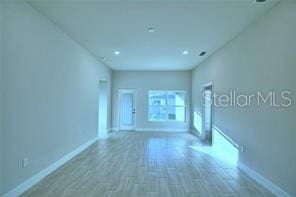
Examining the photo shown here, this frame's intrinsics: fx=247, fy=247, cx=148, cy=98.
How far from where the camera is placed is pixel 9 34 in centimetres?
313

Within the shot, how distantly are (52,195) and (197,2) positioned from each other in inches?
134

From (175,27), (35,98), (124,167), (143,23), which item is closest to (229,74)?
(175,27)

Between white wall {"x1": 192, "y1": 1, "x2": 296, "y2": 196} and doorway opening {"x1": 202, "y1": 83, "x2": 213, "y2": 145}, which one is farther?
doorway opening {"x1": 202, "y1": 83, "x2": 213, "y2": 145}

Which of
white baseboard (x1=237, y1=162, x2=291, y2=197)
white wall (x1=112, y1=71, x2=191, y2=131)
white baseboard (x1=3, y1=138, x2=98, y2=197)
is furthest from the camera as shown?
white wall (x1=112, y1=71, x2=191, y2=131)

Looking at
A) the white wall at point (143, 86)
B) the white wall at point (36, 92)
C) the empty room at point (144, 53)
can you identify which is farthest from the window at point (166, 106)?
the white wall at point (36, 92)

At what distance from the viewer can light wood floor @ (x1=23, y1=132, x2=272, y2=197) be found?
358cm

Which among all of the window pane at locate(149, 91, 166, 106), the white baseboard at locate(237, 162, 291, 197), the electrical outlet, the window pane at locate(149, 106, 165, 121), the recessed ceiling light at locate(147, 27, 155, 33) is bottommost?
the white baseboard at locate(237, 162, 291, 197)

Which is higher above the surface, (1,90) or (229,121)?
(1,90)

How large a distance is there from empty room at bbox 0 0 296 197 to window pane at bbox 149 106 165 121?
4.01m

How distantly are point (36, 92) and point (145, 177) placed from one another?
7.47 feet

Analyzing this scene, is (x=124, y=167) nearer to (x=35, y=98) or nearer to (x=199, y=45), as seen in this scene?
(x=35, y=98)

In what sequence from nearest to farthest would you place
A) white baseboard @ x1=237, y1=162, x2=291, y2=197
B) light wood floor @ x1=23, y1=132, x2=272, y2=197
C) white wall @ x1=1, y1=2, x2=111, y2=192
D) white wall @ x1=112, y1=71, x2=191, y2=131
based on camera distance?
white wall @ x1=1, y1=2, x2=111, y2=192 < white baseboard @ x1=237, y1=162, x2=291, y2=197 < light wood floor @ x1=23, y1=132, x2=272, y2=197 < white wall @ x1=112, y1=71, x2=191, y2=131

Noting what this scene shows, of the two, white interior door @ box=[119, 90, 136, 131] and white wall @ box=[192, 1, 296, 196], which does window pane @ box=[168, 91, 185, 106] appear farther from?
white wall @ box=[192, 1, 296, 196]

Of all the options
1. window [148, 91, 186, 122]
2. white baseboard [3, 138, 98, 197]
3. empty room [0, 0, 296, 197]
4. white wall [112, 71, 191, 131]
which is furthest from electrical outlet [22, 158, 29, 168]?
window [148, 91, 186, 122]
